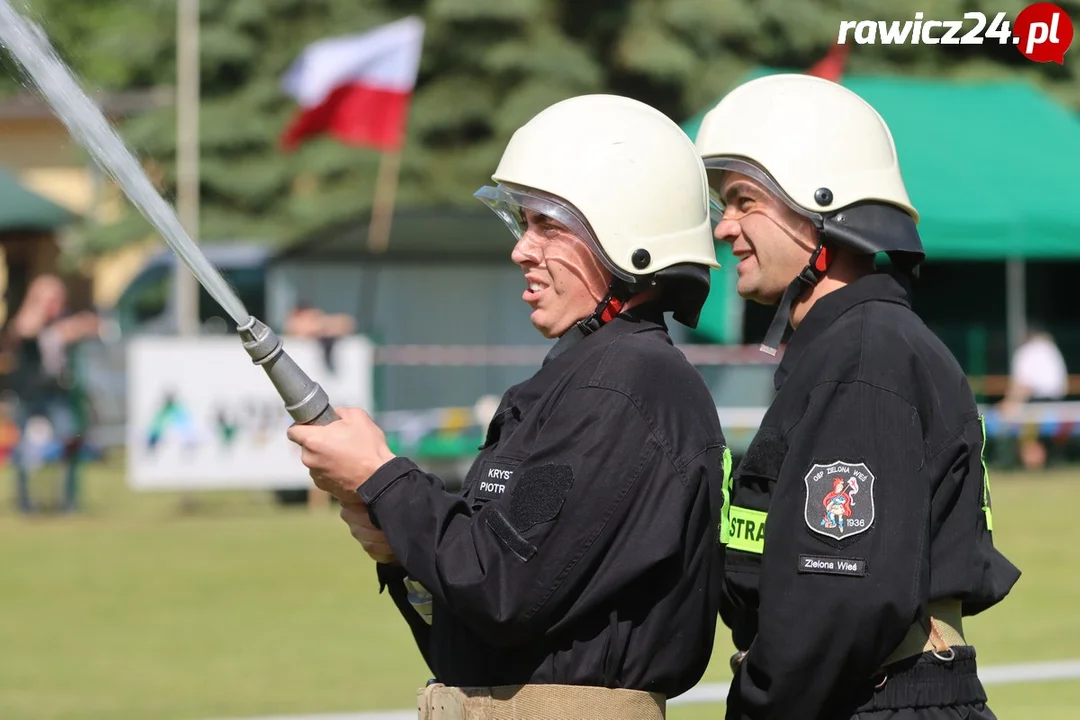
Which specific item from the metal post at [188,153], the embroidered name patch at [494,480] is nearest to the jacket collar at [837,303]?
the embroidered name patch at [494,480]

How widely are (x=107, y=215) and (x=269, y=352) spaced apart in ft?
102

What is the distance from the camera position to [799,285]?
379cm

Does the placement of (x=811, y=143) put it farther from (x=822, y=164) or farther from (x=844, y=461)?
(x=844, y=461)

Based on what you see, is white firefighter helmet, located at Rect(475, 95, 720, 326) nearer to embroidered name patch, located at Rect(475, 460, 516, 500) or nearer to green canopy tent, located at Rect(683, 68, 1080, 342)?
embroidered name patch, located at Rect(475, 460, 516, 500)

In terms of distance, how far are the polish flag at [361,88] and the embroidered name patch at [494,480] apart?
1769 cm

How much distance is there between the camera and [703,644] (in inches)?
133

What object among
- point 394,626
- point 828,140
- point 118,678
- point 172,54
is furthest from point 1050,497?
point 172,54

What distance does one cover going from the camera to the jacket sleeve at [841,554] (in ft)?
10.8

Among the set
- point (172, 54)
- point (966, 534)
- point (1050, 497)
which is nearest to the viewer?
point (966, 534)

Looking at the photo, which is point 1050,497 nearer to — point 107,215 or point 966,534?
point 966,534

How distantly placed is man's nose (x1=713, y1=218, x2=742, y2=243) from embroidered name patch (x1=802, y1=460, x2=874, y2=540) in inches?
27.0

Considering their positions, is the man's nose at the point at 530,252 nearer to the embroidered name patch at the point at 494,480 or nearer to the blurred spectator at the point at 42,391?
the embroidered name patch at the point at 494,480

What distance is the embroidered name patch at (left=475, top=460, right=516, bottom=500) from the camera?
3.25 m

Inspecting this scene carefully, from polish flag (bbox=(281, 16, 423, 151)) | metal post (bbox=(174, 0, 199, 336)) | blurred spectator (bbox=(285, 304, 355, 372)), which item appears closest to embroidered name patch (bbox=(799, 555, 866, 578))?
blurred spectator (bbox=(285, 304, 355, 372))
